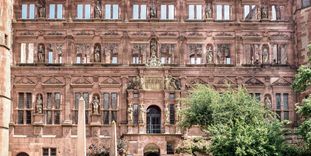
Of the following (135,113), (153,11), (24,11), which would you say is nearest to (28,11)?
(24,11)

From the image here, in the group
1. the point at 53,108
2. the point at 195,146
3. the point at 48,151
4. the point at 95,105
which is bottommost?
the point at 48,151

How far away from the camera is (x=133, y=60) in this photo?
45.3 m

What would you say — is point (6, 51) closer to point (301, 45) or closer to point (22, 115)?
point (22, 115)

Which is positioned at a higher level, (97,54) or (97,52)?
(97,52)

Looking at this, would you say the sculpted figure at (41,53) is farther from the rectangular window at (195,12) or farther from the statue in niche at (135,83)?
the rectangular window at (195,12)

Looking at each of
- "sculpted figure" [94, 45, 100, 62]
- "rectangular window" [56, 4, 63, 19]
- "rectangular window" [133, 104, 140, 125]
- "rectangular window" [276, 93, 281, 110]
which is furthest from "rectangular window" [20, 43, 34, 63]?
"rectangular window" [276, 93, 281, 110]

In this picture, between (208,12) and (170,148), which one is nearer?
(170,148)

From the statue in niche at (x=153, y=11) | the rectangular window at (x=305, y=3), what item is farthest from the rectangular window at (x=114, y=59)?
the rectangular window at (x=305, y=3)

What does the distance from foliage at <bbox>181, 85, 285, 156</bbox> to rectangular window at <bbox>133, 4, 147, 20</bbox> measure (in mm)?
9103

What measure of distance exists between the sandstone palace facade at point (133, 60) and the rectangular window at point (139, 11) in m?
0.08

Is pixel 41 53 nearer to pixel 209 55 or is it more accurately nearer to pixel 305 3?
pixel 209 55

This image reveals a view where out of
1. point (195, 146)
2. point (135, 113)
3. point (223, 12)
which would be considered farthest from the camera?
point (223, 12)

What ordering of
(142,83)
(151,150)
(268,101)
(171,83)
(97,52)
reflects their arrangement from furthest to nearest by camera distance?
(97,52) → (268,101) → (171,83) → (142,83) → (151,150)

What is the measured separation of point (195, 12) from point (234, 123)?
14011 mm
